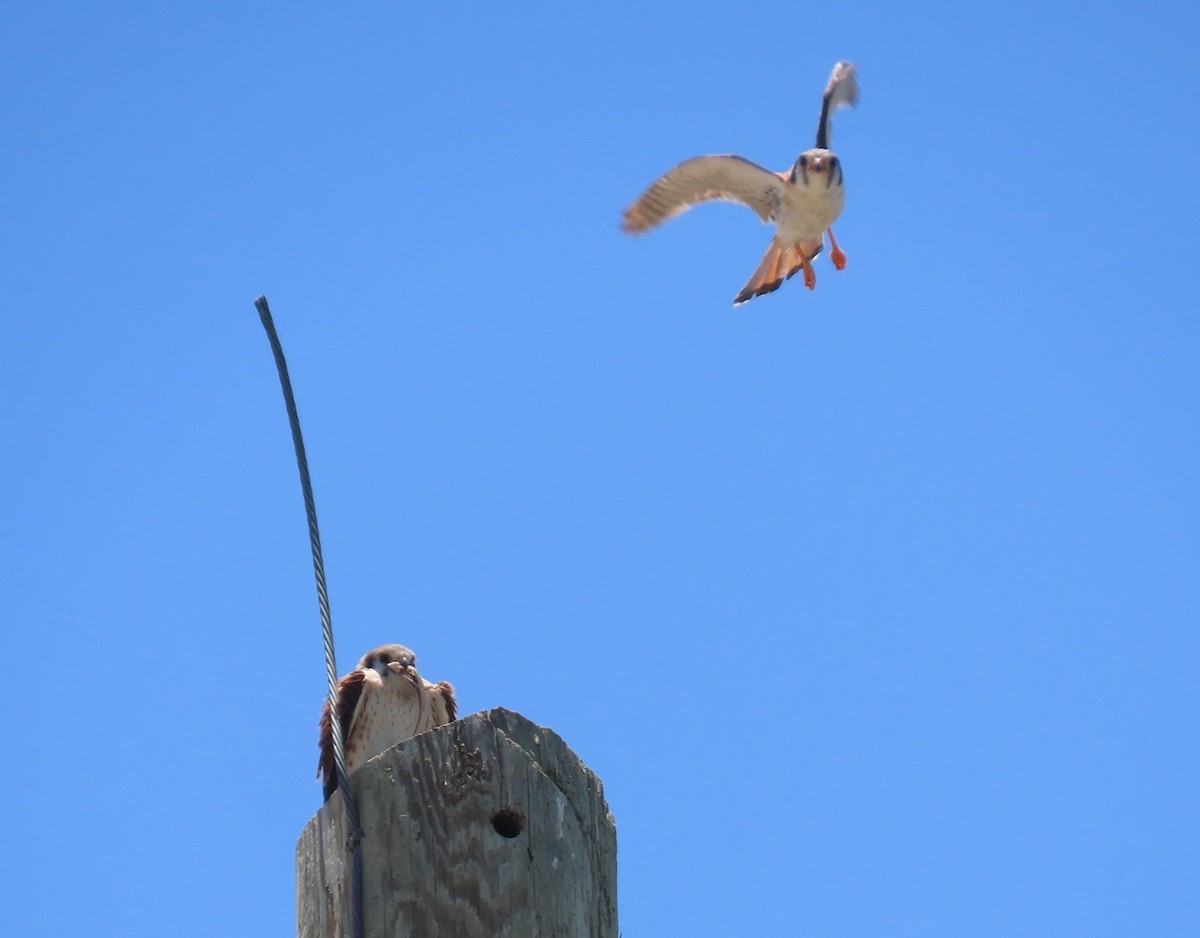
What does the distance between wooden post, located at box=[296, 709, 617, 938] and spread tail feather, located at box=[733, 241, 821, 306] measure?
7.60 metres

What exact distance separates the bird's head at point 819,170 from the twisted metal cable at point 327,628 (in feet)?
21.0

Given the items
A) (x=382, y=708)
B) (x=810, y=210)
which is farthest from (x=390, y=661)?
(x=810, y=210)

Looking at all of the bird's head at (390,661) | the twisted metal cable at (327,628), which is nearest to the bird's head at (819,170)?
the bird's head at (390,661)

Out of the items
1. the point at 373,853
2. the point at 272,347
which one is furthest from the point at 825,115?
the point at 373,853

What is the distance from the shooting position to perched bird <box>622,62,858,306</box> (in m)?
9.30

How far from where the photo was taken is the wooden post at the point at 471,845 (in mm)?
2791

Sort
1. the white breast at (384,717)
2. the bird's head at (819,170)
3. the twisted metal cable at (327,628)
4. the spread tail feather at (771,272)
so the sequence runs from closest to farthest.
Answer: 1. the twisted metal cable at (327,628)
2. the white breast at (384,717)
3. the bird's head at (819,170)
4. the spread tail feather at (771,272)

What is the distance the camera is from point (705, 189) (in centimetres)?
989

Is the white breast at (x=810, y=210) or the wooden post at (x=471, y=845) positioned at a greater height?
the white breast at (x=810, y=210)

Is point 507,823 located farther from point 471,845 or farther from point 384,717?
point 384,717

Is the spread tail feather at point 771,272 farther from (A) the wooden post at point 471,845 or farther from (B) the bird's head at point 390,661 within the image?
(A) the wooden post at point 471,845

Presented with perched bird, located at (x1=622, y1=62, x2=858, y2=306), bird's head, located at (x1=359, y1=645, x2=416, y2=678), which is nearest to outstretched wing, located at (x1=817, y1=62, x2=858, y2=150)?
perched bird, located at (x1=622, y1=62, x2=858, y2=306)

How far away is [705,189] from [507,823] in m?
7.42

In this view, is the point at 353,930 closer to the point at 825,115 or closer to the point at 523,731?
the point at 523,731
